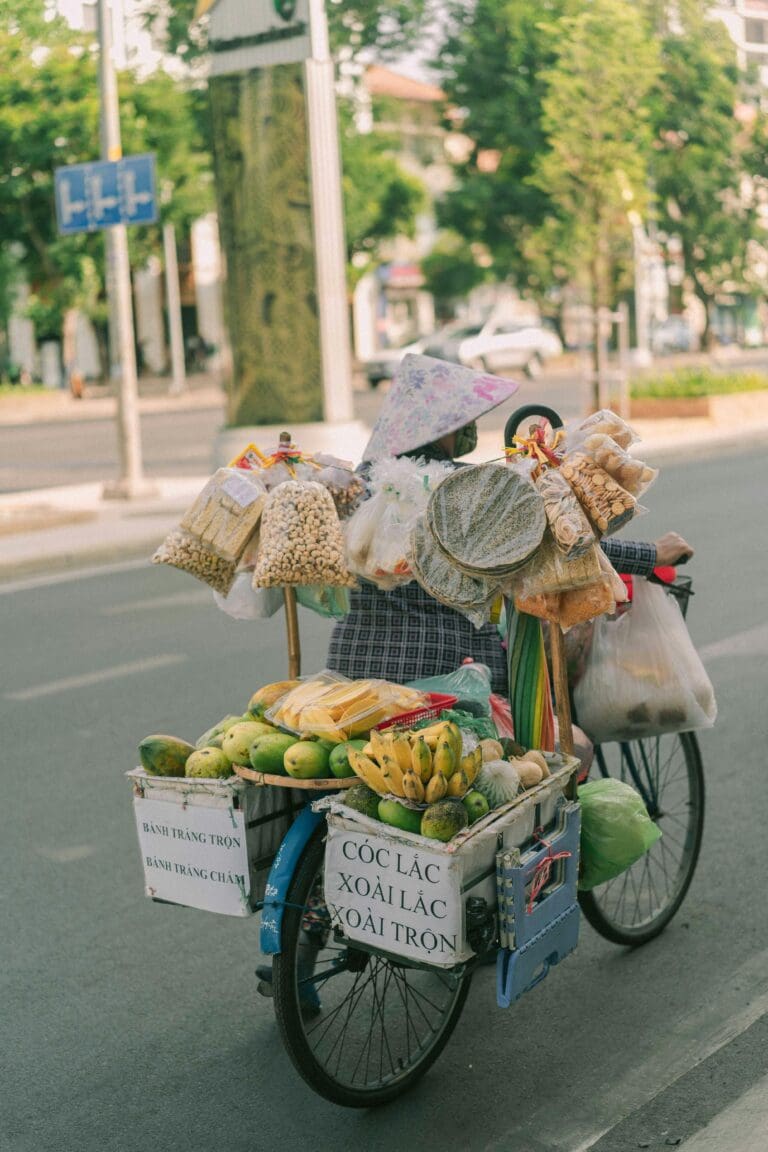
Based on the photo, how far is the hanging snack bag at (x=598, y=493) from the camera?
3.31 metres

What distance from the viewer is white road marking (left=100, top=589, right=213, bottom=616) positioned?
1059 cm

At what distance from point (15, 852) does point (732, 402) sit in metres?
20.3

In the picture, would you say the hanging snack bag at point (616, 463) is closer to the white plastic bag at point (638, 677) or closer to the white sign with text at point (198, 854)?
the white plastic bag at point (638, 677)

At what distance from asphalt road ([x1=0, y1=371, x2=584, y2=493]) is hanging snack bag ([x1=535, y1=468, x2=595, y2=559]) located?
55.4ft

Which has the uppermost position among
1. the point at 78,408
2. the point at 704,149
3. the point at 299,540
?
the point at 704,149

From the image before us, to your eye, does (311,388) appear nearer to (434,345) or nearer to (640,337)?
(434,345)

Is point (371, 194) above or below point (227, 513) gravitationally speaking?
above

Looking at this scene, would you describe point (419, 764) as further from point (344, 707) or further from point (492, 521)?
point (492, 521)

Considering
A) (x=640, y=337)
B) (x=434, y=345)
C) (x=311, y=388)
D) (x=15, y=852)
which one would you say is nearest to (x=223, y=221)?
(x=311, y=388)

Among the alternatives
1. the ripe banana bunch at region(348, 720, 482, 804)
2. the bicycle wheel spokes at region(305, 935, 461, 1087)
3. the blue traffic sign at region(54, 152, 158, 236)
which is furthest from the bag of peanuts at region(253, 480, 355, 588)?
the blue traffic sign at region(54, 152, 158, 236)

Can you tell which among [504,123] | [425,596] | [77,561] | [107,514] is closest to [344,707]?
[425,596]

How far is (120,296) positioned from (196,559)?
43.4 ft

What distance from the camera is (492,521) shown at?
10.9 ft

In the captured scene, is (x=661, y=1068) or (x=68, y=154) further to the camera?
(x=68, y=154)
